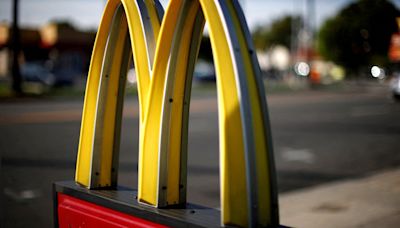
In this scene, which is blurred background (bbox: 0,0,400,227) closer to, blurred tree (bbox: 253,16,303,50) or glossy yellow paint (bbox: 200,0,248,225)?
glossy yellow paint (bbox: 200,0,248,225)

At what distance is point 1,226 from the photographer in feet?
16.4

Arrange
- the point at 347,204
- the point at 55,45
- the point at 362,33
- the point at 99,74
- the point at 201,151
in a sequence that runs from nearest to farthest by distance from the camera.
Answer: the point at 99,74, the point at 362,33, the point at 347,204, the point at 201,151, the point at 55,45

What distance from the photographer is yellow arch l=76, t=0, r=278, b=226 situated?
207 cm

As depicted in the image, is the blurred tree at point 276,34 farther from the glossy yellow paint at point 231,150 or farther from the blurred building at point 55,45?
the glossy yellow paint at point 231,150

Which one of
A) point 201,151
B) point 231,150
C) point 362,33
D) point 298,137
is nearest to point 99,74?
point 231,150

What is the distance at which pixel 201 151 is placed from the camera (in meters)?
9.54

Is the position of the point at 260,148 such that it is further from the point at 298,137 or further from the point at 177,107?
the point at 298,137

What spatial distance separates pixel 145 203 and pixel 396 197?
4.36 metres

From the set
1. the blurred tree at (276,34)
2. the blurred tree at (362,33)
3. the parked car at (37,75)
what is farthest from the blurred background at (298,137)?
the blurred tree at (276,34)

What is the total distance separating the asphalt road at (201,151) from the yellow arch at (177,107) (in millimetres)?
2521

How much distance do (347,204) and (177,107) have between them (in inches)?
153

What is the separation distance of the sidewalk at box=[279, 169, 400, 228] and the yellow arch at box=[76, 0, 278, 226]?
2.74 metres

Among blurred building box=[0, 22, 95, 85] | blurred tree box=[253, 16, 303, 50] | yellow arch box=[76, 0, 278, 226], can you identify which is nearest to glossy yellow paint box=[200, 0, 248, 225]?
yellow arch box=[76, 0, 278, 226]

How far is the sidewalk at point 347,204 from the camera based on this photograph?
5094 mm
